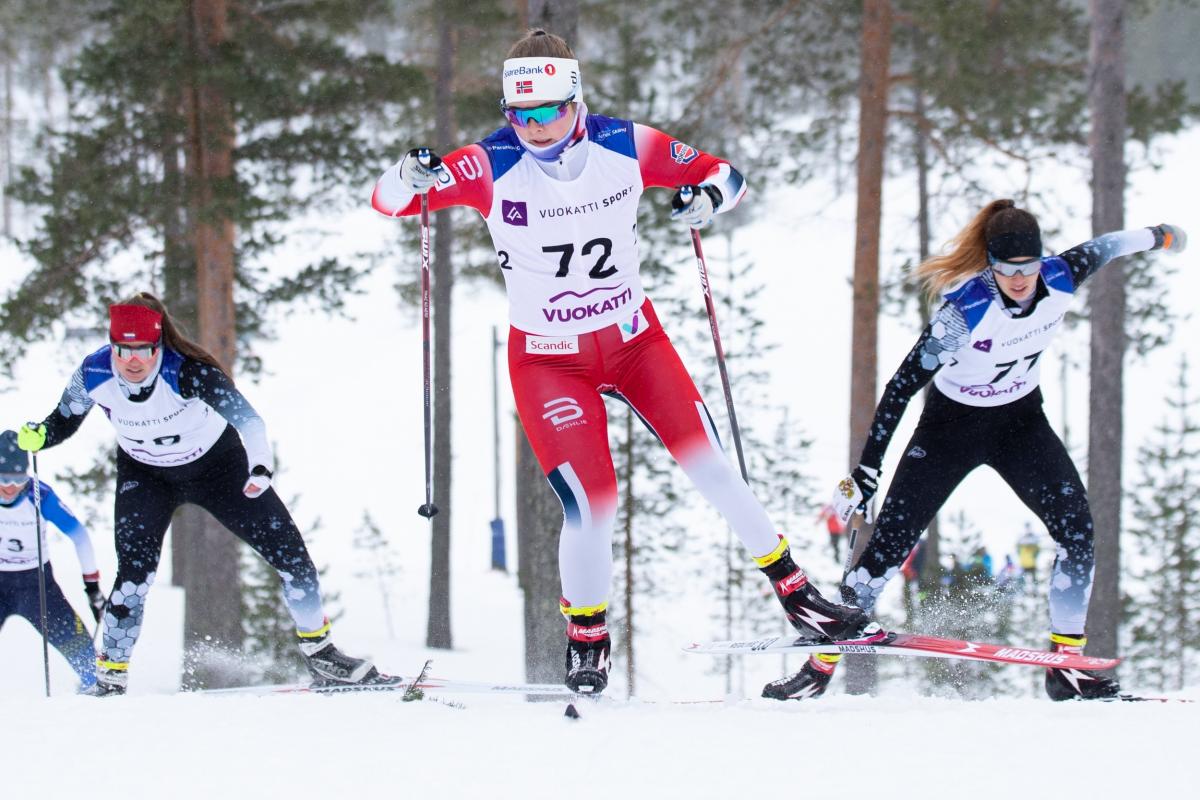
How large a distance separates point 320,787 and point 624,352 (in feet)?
6.84

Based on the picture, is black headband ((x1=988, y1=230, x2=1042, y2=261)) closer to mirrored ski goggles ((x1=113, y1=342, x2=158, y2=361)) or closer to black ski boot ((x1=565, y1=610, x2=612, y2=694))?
black ski boot ((x1=565, y1=610, x2=612, y2=694))

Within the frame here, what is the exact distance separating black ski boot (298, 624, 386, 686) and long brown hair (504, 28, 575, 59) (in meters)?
3.04

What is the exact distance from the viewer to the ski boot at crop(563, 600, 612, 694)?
4473 millimetres

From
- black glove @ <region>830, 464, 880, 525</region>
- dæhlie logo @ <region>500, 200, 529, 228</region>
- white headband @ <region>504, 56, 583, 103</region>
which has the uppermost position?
white headband @ <region>504, 56, 583, 103</region>

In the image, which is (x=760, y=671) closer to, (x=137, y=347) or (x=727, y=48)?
(x=727, y=48)

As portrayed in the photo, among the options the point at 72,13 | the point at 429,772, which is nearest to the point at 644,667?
the point at 72,13

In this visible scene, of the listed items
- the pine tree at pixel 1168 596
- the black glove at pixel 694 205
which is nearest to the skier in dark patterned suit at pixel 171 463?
the black glove at pixel 694 205

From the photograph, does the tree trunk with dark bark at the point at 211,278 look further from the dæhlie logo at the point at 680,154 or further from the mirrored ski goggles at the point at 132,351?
the dæhlie logo at the point at 680,154

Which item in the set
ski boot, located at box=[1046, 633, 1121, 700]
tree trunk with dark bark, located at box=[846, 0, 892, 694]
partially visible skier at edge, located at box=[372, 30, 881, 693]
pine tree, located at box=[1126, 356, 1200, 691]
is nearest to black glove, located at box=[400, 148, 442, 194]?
partially visible skier at edge, located at box=[372, 30, 881, 693]

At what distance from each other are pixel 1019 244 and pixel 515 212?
7.02 feet

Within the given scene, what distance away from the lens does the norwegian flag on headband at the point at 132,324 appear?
505 centimetres

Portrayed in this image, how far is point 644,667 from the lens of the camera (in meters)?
18.4

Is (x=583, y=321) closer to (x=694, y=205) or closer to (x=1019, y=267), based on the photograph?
(x=694, y=205)

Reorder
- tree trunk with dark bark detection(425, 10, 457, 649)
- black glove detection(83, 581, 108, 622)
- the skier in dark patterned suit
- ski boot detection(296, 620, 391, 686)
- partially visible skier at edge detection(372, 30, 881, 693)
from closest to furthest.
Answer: partially visible skier at edge detection(372, 30, 881, 693), the skier in dark patterned suit, ski boot detection(296, 620, 391, 686), black glove detection(83, 581, 108, 622), tree trunk with dark bark detection(425, 10, 457, 649)
